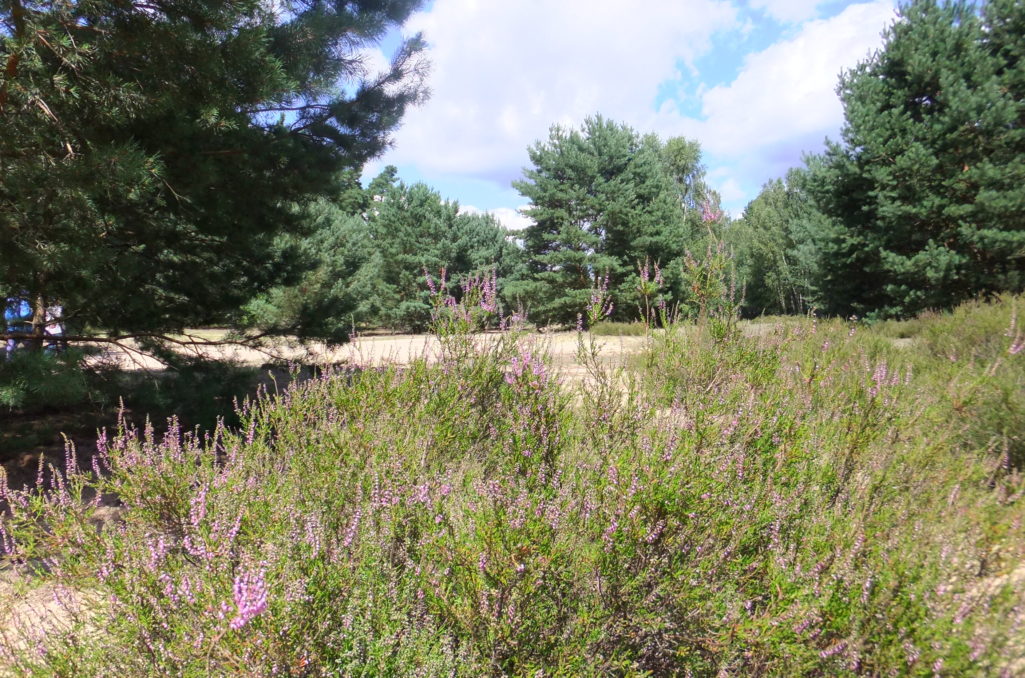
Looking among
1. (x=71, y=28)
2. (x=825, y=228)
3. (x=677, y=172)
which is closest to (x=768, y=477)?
(x=71, y=28)

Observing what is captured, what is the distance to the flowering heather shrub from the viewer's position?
1.61m

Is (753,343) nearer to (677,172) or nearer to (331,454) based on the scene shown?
(331,454)

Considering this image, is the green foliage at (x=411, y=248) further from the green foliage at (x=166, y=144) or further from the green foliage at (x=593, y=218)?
the green foliage at (x=166, y=144)

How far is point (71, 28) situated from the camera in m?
3.87

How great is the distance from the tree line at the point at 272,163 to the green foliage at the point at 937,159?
0.05m

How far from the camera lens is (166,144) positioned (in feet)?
15.1

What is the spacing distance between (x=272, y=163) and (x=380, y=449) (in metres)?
4.08

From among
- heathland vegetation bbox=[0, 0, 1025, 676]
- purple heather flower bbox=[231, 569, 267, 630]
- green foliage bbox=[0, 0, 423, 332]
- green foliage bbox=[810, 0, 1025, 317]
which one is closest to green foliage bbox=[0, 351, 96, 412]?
heathland vegetation bbox=[0, 0, 1025, 676]

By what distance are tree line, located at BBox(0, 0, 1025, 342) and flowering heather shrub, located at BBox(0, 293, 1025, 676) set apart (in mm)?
1598

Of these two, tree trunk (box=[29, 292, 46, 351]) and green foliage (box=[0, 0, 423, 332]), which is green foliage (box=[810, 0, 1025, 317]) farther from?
tree trunk (box=[29, 292, 46, 351])

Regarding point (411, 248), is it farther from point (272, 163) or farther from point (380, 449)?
point (380, 449)

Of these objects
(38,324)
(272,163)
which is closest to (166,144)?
(272,163)

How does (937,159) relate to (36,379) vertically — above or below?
above

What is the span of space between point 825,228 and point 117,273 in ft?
47.2
